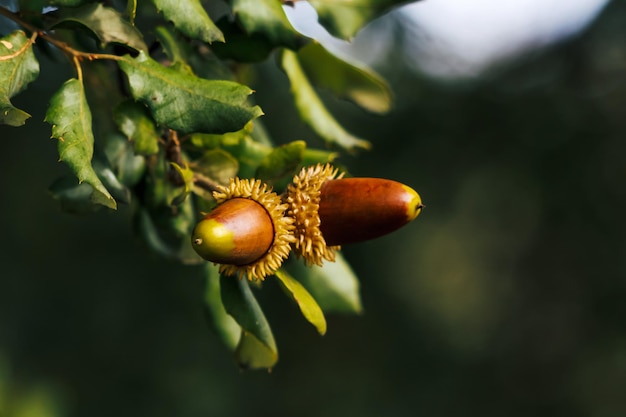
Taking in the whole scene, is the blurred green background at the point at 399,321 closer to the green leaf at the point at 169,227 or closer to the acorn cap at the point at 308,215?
the green leaf at the point at 169,227

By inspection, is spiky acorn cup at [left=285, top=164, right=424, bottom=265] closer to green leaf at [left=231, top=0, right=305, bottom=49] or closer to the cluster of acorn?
the cluster of acorn

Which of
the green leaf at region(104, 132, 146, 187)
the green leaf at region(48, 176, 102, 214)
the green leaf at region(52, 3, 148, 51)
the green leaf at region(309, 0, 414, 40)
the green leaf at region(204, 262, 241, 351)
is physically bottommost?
the green leaf at region(204, 262, 241, 351)

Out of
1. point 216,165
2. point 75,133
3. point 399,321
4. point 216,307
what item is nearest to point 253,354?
point 216,307

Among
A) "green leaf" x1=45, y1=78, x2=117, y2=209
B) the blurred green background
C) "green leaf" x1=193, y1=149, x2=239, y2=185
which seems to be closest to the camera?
"green leaf" x1=45, y1=78, x2=117, y2=209

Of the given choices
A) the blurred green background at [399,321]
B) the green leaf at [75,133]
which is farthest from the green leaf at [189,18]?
the blurred green background at [399,321]

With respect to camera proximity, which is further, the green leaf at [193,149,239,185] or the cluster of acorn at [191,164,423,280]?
the green leaf at [193,149,239,185]

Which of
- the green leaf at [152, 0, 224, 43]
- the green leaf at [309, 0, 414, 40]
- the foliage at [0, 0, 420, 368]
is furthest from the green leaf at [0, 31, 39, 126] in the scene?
the green leaf at [309, 0, 414, 40]

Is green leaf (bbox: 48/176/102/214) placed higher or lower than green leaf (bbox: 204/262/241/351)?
higher

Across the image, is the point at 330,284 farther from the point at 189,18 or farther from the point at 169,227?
the point at 189,18
